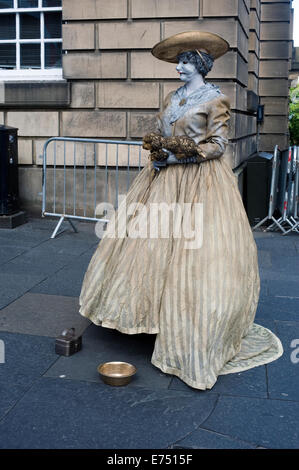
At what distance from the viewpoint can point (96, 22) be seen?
8320mm

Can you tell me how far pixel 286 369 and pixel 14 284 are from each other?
8.83 feet

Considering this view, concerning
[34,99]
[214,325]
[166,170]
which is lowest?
[214,325]

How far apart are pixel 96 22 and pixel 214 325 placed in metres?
6.12

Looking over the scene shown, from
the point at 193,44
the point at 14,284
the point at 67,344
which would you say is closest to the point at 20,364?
the point at 67,344

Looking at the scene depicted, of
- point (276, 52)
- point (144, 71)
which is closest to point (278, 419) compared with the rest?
point (144, 71)

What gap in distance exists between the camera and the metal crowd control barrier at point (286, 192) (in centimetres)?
847

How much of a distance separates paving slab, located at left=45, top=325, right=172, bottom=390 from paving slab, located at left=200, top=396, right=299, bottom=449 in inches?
17.0

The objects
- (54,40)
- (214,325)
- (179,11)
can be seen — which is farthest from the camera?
(54,40)

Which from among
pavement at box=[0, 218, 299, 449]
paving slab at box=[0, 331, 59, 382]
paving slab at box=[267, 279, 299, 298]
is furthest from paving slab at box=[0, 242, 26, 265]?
paving slab at box=[267, 279, 299, 298]

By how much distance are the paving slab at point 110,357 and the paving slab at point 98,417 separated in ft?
0.37

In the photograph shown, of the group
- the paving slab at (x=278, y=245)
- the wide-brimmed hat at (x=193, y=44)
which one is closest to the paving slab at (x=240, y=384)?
the wide-brimmed hat at (x=193, y=44)

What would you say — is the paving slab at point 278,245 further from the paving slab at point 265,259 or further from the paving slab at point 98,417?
the paving slab at point 98,417

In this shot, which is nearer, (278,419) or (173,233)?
(278,419)
